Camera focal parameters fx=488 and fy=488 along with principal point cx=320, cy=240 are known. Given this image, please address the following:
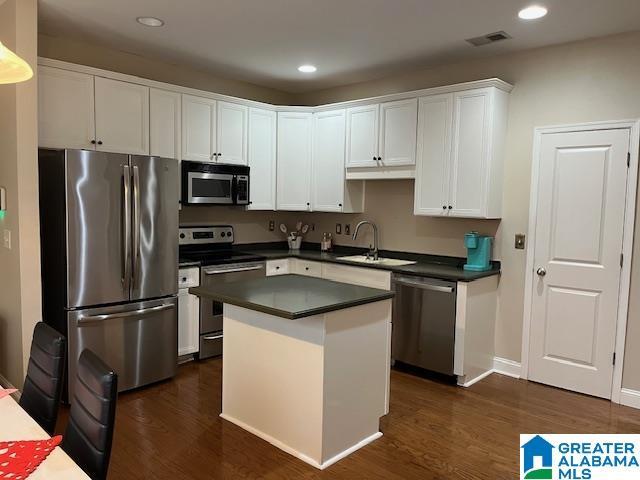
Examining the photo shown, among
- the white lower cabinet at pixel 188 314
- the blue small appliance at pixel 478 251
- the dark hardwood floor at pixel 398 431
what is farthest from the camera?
the white lower cabinet at pixel 188 314

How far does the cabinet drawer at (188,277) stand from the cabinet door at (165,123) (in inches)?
39.6

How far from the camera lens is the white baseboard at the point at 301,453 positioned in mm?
2664

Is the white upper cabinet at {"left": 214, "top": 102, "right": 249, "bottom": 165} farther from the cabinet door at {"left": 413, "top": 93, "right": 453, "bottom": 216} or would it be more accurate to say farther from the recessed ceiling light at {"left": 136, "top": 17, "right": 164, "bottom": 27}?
the cabinet door at {"left": 413, "top": 93, "right": 453, "bottom": 216}

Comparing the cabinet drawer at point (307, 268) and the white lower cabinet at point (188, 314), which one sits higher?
the cabinet drawer at point (307, 268)

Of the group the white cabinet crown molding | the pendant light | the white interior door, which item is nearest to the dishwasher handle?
the white interior door

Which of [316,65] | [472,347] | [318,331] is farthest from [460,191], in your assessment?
[318,331]

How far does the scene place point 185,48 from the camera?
407cm

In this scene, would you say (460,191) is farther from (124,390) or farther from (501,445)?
(124,390)

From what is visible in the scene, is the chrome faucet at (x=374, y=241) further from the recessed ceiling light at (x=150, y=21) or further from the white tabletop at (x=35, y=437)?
the white tabletop at (x=35, y=437)

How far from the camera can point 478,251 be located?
13.3 feet

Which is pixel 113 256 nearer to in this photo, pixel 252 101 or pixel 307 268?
pixel 307 268

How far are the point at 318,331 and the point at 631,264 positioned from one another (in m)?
2.43

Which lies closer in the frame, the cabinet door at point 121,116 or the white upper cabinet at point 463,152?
the cabinet door at point 121,116

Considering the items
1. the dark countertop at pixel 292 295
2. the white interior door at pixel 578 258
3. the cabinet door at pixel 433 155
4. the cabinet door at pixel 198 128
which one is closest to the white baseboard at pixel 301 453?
the dark countertop at pixel 292 295
